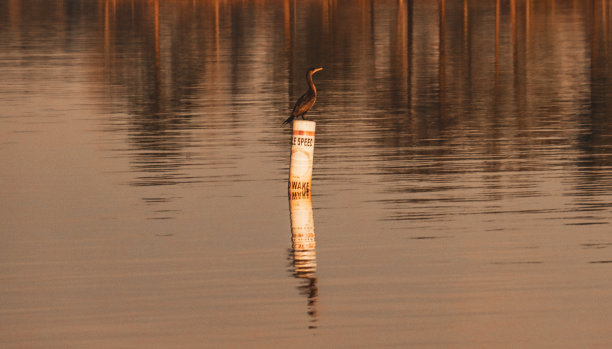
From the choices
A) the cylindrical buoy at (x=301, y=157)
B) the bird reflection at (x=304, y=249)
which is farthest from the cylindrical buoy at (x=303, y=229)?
the cylindrical buoy at (x=301, y=157)

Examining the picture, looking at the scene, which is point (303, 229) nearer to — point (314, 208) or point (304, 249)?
point (304, 249)

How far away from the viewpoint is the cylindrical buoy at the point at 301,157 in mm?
21125

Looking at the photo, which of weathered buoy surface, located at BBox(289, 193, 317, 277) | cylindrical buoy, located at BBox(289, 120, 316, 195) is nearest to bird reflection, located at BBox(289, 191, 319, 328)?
weathered buoy surface, located at BBox(289, 193, 317, 277)

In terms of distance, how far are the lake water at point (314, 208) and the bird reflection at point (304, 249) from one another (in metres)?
0.06

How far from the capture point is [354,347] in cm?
1249

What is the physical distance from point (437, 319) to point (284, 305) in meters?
1.53

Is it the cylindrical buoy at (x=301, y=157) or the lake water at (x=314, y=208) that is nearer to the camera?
the lake water at (x=314, y=208)

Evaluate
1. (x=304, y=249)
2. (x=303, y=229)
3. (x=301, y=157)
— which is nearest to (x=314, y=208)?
(x=301, y=157)

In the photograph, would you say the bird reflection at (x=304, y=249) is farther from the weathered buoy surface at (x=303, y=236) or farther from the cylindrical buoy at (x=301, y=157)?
the cylindrical buoy at (x=301, y=157)

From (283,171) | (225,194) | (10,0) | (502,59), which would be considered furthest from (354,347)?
(10,0)

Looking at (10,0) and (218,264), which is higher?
(10,0)

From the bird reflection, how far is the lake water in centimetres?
6

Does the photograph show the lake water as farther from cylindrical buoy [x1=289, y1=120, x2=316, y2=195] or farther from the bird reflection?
cylindrical buoy [x1=289, y1=120, x2=316, y2=195]

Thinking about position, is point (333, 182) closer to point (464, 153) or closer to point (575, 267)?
point (464, 153)
